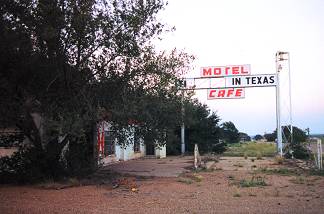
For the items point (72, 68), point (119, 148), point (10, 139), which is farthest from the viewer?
point (119, 148)

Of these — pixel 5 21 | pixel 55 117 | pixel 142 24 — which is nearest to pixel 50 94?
pixel 55 117

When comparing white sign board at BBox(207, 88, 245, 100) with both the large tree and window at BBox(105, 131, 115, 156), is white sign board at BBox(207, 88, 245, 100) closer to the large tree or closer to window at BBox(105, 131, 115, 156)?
window at BBox(105, 131, 115, 156)

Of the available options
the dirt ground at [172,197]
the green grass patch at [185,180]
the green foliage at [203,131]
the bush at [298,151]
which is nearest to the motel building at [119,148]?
the dirt ground at [172,197]

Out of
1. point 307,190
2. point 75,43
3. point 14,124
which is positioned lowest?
point 307,190

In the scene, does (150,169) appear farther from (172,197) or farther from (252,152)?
(252,152)

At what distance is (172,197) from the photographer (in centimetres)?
1465

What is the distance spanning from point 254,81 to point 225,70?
239 centimetres

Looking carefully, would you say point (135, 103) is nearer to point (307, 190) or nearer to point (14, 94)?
point (14, 94)

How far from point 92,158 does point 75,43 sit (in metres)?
6.21

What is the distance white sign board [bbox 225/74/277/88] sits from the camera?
1448 inches

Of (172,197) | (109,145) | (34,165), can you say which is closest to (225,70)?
(109,145)

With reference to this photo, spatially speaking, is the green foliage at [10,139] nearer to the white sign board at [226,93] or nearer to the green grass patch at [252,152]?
the white sign board at [226,93]

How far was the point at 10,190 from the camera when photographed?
53.1 ft

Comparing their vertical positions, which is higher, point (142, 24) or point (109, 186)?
point (142, 24)
